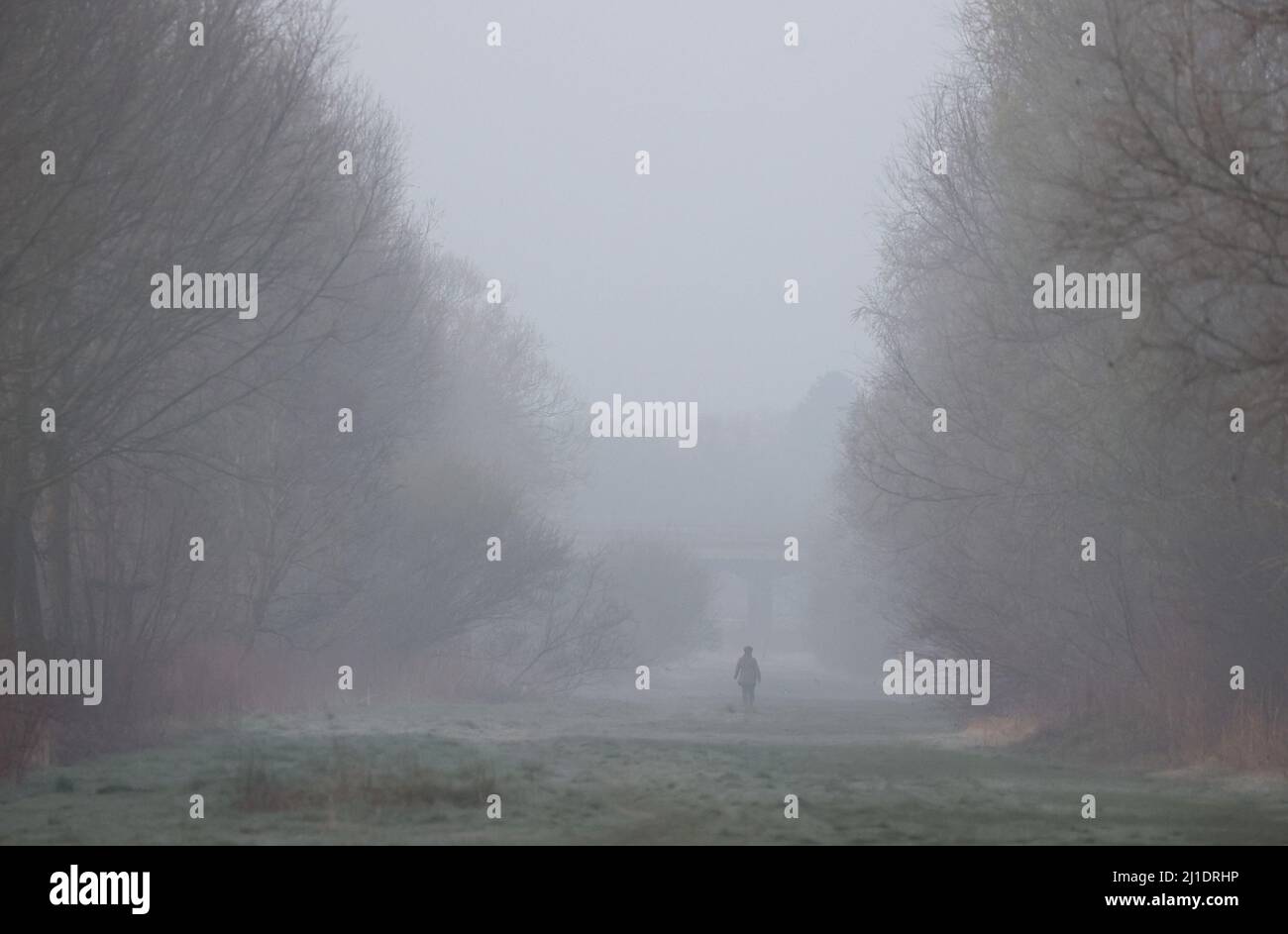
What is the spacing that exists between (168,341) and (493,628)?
29.7 m

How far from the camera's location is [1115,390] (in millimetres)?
22297

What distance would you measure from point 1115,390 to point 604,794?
33.3 ft

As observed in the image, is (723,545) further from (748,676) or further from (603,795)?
(603,795)

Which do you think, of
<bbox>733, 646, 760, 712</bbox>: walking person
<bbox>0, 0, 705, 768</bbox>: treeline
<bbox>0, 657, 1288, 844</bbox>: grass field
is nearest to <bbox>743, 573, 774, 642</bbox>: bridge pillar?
<bbox>0, 0, 705, 768</bbox>: treeline

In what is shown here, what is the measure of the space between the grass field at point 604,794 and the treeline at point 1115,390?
2.33 m

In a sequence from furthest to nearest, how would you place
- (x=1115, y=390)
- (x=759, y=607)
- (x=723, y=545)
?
(x=759, y=607)
(x=723, y=545)
(x=1115, y=390)

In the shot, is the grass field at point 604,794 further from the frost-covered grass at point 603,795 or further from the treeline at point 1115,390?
the treeline at point 1115,390

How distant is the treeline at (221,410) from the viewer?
18.8 meters

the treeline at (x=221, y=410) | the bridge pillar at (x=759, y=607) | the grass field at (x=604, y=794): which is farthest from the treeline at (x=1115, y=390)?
the bridge pillar at (x=759, y=607)

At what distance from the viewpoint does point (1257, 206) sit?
12.3m

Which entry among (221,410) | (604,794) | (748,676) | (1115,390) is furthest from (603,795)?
(748,676)

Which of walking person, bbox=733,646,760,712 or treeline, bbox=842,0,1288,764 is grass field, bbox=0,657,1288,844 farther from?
walking person, bbox=733,646,760,712

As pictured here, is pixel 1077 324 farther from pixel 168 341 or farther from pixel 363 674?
pixel 363 674
